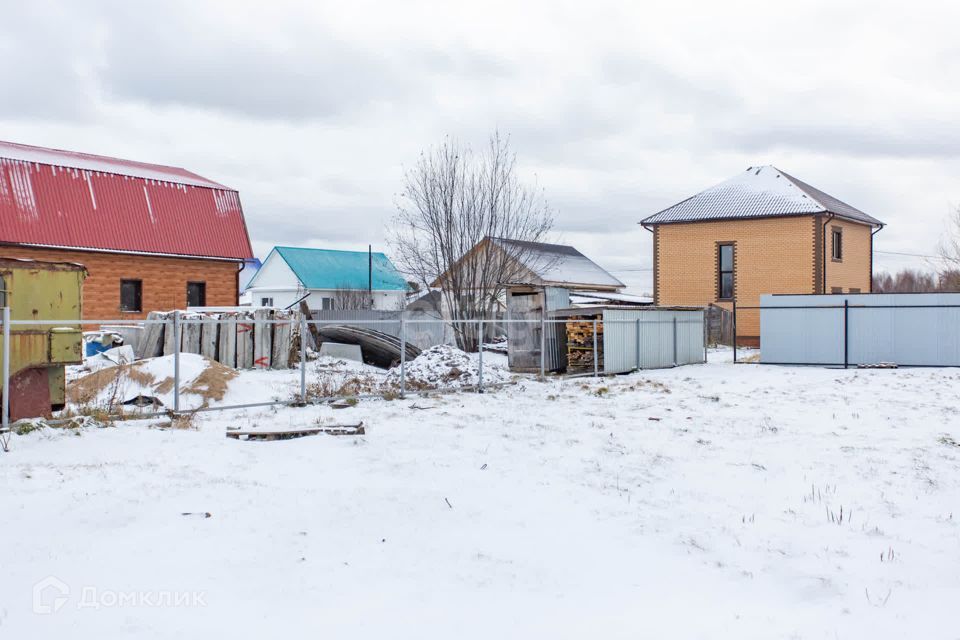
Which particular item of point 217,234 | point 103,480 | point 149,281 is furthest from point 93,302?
point 103,480

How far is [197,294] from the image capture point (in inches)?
1145

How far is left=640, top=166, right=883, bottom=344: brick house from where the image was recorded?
31828 millimetres

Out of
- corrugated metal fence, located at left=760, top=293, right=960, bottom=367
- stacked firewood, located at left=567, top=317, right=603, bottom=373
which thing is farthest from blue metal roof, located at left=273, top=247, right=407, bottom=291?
corrugated metal fence, located at left=760, top=293, right=960, bottom=367

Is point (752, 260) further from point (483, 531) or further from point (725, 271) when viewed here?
point (483, 531)

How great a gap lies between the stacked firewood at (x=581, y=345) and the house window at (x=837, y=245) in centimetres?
1700

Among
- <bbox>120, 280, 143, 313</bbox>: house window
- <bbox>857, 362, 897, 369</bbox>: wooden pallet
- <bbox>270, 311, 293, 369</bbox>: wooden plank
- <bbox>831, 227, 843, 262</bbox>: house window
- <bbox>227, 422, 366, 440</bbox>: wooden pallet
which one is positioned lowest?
<bbox>227, 422, 366, 440</bbox>: wooden pallet

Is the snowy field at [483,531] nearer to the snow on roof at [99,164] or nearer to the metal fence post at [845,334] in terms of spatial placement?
the metal fence post at [845,334]

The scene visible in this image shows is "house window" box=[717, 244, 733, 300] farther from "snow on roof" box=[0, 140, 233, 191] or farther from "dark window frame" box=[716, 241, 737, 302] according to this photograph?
"snow on roof" box=[0, 140, 233, 191]

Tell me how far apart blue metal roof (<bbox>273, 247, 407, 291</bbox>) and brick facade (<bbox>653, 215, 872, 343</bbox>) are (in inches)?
978

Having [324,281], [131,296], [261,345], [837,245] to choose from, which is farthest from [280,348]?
[324,281]

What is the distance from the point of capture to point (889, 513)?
7.43m

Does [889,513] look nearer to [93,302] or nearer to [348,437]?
[348,437]

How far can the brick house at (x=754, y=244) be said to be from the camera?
3183 centimetres

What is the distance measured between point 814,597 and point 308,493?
4.37 meters
